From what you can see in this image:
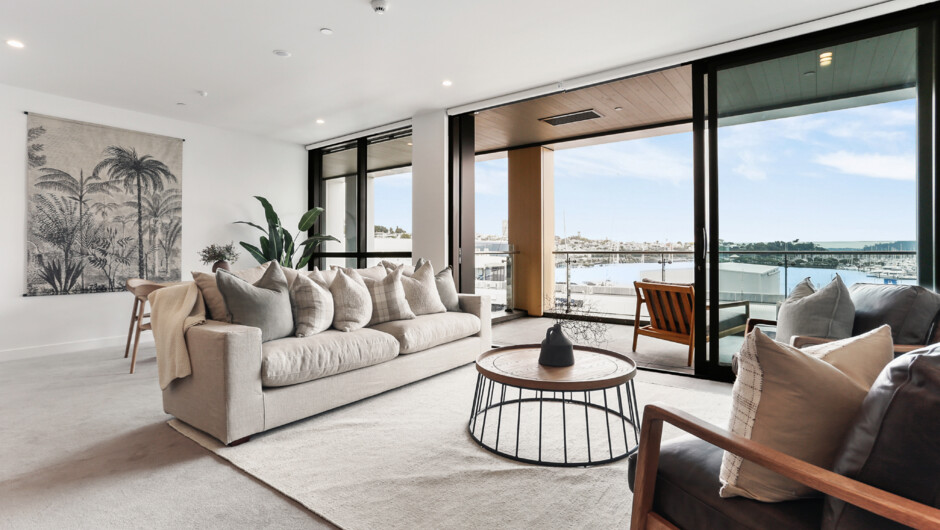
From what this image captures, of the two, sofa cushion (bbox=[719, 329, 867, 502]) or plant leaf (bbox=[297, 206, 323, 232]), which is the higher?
plant leaf (bbox=[297, 206, 323, 232])

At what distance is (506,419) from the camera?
104 inches

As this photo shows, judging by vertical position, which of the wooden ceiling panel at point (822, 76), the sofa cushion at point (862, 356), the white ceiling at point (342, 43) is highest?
the white ceiling at point (342, 43)

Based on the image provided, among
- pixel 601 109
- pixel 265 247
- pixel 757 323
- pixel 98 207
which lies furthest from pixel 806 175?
pixel 98 207

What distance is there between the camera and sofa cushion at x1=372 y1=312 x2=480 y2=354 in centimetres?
330

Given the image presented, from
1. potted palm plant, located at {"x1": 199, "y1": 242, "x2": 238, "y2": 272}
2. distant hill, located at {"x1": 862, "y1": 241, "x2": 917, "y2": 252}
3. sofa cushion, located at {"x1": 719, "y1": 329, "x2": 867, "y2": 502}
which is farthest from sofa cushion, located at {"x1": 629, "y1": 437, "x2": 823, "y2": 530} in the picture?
potted palm plant, located at {"x1": 199, "y1": 242, "x2": 238, "y2": 272}

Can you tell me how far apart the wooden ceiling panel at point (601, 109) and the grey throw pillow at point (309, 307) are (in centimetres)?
309

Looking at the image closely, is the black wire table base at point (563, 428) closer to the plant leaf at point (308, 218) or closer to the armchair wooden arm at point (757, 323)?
the armchair wooden arm at point (757, 323)

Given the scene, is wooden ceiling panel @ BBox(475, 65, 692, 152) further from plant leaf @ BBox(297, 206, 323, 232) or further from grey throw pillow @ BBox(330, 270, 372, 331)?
grey throw pillow @ BBox(330, 270, 372, 331)

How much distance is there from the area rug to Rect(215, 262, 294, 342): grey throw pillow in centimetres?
58

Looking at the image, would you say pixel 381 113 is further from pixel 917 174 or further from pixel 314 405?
pixel 917 174

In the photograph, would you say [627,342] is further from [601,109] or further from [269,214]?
[269,214]

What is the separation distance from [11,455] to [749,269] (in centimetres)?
462

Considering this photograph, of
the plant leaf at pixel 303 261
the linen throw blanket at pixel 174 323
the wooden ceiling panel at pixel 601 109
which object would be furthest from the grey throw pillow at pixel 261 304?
the plant leaf at pixel 303 261

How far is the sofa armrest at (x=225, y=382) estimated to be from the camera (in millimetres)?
2281
